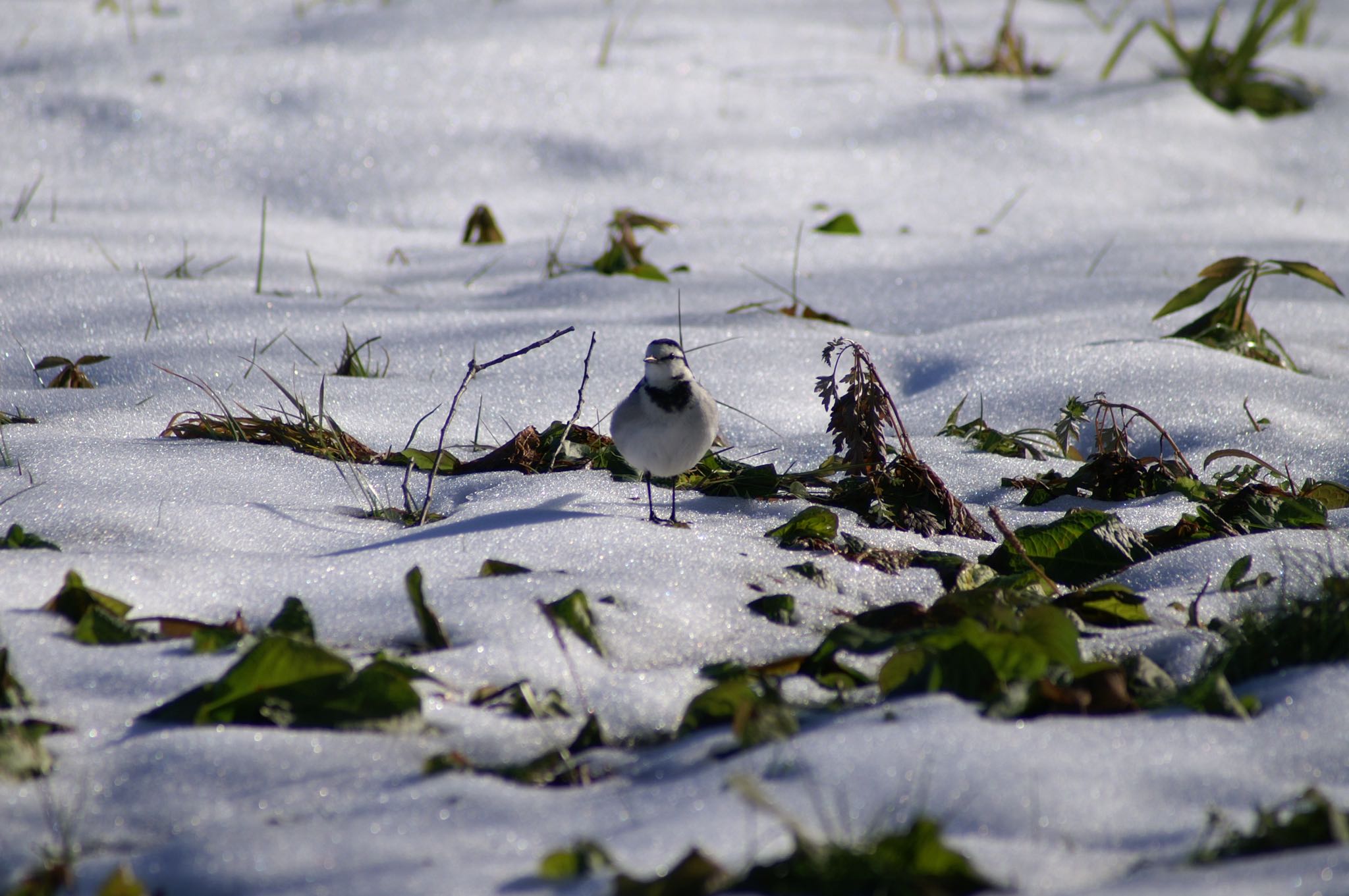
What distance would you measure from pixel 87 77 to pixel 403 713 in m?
5.50

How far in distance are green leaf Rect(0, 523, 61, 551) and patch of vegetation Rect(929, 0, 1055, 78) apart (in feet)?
21.2

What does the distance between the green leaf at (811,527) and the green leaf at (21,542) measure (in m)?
1.57

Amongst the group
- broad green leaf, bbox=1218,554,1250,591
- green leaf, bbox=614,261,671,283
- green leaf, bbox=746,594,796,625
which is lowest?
green leaf, bbox=614,261,671,283

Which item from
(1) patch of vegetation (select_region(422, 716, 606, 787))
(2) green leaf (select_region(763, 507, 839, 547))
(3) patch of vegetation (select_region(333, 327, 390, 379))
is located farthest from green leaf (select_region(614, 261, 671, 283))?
(1) patch of vegetation (select_region(422, 716, 606, 787))

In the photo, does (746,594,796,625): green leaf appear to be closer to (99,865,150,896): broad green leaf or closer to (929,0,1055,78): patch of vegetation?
(99,865,150,896): broad green leaf

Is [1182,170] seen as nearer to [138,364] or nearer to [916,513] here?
[916,513]

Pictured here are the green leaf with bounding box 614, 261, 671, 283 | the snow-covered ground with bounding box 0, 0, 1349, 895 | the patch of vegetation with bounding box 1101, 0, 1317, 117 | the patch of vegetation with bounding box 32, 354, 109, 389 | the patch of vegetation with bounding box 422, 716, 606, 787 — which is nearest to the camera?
the snow-covered ground with bounding box 0, 0, 1349, 895

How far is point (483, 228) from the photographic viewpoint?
16.9ft

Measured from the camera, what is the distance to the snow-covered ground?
1.52 metres

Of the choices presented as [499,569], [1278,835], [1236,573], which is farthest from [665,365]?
[1278,835]

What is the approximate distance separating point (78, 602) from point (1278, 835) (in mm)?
1948

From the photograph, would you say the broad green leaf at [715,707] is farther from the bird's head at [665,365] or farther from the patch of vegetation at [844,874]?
the bird's head at [665,365]

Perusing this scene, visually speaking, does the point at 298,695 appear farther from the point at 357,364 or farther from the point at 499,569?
the point at 357,364

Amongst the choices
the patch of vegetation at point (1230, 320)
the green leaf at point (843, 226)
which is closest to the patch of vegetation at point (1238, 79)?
the green leaf at point (843, 226)
